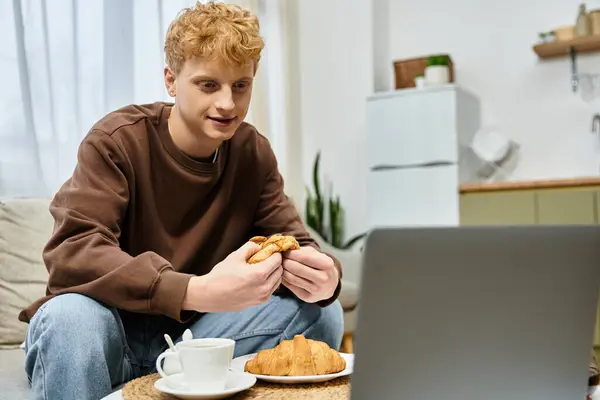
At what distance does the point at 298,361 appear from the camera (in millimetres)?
1109

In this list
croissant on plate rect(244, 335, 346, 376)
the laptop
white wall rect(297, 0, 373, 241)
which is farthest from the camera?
white wall rect(297, 0, 373, 241)

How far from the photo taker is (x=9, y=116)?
107 inches

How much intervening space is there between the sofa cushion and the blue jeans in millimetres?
695

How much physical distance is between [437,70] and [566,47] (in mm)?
785

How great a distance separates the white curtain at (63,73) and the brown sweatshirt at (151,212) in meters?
1.29

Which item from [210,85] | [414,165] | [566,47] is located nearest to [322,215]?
[414,165]

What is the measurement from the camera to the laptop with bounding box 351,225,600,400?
0.63 metres

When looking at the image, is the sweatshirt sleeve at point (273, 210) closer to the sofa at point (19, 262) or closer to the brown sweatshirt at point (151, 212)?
the brown sweatshirt at point (151, 212)

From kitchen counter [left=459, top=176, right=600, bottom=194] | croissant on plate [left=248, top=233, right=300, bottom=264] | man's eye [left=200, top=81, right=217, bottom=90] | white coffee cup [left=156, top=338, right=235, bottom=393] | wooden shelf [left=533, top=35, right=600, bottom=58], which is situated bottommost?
white coffee cup [left=156, top=338, right=235, bottom=393]

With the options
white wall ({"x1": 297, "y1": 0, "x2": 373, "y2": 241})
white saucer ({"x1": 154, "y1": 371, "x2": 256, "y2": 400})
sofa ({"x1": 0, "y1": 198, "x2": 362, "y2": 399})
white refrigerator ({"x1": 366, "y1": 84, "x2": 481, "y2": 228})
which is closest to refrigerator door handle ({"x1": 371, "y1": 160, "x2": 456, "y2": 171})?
white refrigerator ({"x1": 366, "y1": 84, "x2": 481, "y2": 228})

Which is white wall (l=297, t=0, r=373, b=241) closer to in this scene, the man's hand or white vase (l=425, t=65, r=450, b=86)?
white vase (l=425, t=65, r=450, b=86)

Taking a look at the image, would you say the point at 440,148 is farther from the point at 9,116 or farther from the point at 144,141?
the point at 144,141

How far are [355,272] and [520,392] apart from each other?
111 inches

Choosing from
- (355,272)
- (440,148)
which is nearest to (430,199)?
(440,148)
